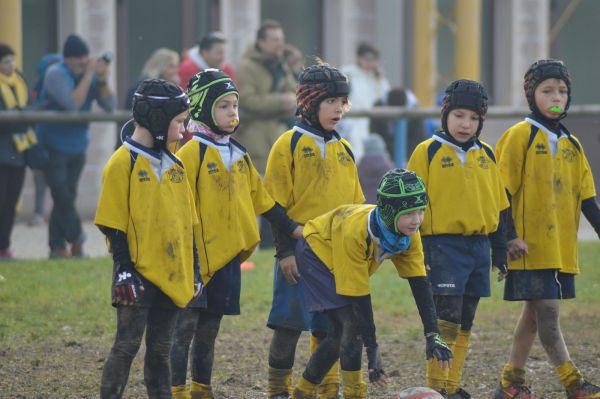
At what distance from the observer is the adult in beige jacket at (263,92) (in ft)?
42.9

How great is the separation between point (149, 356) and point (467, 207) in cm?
191

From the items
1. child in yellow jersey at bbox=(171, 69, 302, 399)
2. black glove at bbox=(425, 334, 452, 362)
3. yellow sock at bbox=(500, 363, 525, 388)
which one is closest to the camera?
black glove at bbox=(425, 334, 452, 362)

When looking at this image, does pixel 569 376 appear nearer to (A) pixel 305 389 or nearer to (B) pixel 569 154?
(B) pixel 569 154

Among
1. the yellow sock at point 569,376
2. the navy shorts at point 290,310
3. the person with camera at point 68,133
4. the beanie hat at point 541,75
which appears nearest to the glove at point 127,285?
the navy shorts at point 290,310

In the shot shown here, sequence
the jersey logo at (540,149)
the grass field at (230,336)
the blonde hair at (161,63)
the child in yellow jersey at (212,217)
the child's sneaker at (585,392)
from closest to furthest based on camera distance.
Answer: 1. the child in yellow jersey at (212,217)
2. the child's sneaker at (585,392)
3. the jersey logo at (540,149)
4. the grass field at (230,336)
5. the blonde hair at (161,63)

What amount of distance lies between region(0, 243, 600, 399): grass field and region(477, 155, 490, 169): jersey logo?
136 centimetres

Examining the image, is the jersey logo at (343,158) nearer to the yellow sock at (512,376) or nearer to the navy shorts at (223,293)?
the navy shorts at (223,293)

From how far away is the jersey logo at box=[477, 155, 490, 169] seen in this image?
7660mm

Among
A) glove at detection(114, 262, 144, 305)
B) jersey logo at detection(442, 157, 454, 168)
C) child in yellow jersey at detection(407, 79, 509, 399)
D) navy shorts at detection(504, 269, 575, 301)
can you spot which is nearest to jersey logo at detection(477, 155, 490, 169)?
child in yellow jersey at detection(407, 79, 509, 399)

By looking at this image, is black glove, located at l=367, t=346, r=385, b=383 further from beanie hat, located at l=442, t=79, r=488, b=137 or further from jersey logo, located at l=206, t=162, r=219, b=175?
beanie hat, located at l=442, t=79, r=488, b=137

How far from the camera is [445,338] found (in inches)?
298

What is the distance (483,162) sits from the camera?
25.2ft

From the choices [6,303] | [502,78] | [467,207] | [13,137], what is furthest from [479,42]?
[467,207]

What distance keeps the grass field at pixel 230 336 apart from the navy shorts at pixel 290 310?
0.61 metres
